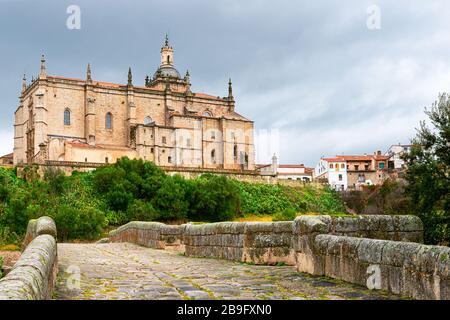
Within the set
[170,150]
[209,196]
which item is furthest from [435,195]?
[170,150]

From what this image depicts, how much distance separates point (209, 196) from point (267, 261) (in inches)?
1720

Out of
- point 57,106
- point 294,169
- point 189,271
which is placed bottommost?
point 189,271

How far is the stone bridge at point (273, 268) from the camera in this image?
562 cm

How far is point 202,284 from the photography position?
7.85 metres

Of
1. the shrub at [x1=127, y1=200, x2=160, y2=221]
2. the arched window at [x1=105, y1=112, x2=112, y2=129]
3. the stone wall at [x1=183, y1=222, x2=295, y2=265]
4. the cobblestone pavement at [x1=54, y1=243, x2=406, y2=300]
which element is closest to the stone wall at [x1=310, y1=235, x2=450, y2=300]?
the cobblestone pavement at [x1=54, y1=243, x2=406, y2=300]

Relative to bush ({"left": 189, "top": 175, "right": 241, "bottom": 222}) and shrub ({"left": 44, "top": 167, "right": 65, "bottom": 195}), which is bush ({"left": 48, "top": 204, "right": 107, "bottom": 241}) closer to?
shrub ({"left": 44, "top": 167, "right": 65, "bottom": 195})

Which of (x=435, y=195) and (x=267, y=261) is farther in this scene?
(x=435, y=195)

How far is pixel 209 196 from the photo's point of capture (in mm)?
54250

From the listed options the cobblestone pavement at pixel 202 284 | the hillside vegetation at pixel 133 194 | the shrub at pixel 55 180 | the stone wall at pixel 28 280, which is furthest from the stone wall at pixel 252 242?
the shrub at pixel 55 180

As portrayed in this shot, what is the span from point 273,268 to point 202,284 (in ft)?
7.99

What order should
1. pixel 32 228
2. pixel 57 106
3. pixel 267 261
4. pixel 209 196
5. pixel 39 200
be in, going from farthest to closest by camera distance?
pixel 57 106, pixel 209 196, pixel 39 200, pixel 32 228, pixel 267 261

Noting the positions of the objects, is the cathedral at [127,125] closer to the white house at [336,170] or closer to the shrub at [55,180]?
the shrub at [55,180]

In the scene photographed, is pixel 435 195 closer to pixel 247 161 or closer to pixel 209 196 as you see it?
pixel 209 196
